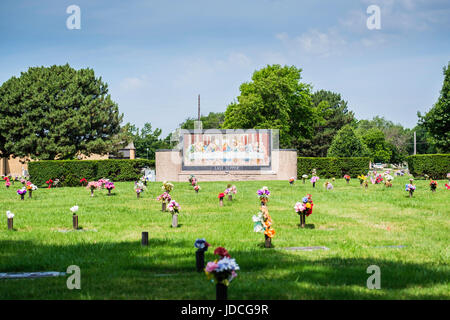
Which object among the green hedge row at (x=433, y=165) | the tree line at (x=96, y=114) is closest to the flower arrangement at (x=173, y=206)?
the green hedge row at (x=433, y=165)

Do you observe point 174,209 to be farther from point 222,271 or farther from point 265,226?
point 222,271

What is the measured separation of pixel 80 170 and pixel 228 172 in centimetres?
1132

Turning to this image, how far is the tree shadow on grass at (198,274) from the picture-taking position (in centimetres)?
561

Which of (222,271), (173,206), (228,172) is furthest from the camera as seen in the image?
(228,172)

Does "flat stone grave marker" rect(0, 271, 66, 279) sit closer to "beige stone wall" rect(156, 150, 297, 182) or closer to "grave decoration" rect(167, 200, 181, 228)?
"grave decoration" rect(167, 200, 181, 228)

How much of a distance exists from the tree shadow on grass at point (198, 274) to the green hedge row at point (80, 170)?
24145mm

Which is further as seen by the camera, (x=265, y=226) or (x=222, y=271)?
(x=265, y=226)

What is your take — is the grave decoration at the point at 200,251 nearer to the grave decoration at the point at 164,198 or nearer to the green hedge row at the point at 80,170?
the grave decoration at the point at 164,198

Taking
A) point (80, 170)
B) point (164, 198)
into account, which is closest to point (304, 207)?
point (164, 198)

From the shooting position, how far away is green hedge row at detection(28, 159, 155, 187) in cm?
3228

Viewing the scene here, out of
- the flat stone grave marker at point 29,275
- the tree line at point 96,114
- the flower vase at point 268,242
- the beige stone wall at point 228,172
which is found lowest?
the flat stone grave marker at point 29,275

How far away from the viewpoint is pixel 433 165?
33312 mm

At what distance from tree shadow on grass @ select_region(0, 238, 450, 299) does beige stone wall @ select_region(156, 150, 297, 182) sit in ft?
84.8
